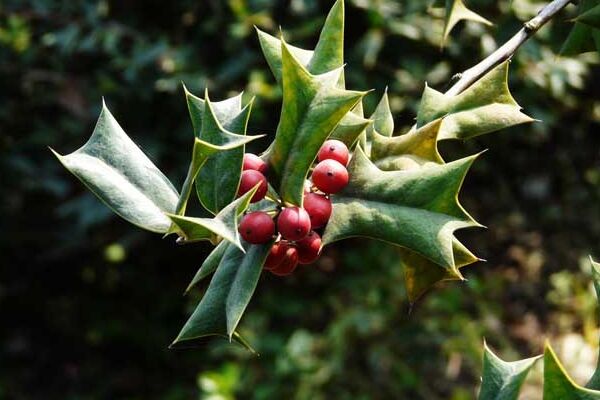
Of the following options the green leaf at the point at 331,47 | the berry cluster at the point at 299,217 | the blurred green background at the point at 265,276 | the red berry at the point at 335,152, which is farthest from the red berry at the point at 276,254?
the blurred green background at the point at 265,276

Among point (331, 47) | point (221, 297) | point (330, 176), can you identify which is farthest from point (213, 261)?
point (331, 47)

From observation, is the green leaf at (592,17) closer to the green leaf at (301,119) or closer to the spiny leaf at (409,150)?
the spiny leaf at (409,150)

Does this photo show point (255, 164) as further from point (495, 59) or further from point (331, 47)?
point (495, 59)

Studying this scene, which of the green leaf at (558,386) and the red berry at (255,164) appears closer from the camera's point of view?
the green leaf at (558,386)

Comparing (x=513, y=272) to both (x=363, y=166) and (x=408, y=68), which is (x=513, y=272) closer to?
(x=408, y=68)

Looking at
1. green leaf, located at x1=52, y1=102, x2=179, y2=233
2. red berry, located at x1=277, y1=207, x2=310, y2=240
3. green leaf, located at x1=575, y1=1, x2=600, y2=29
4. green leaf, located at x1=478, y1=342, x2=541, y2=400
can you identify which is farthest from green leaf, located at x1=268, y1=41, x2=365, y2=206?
green leaf, located at x1=575, y1=1, x2=600, y2=29

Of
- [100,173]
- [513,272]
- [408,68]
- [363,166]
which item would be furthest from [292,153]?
[513,272]
